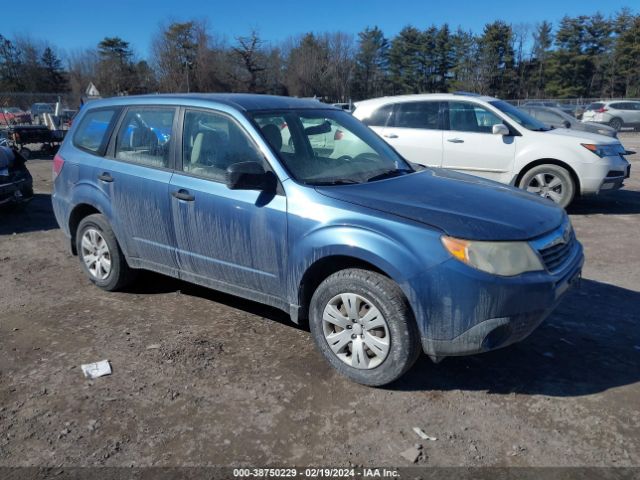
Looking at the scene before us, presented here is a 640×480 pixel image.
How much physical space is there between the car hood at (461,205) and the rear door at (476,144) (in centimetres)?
463

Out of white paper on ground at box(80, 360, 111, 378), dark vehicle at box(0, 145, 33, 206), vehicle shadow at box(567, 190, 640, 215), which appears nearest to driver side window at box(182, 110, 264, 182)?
white paper on ground at box(80, 360, 111, 378)

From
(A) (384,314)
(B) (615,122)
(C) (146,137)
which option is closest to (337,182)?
(A) (384,314)

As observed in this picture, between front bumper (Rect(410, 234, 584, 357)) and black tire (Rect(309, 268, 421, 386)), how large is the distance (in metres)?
0.10

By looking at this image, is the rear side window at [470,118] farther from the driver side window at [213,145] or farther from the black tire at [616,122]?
the black tire at [616,122]

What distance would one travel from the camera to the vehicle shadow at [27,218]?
7755 mm

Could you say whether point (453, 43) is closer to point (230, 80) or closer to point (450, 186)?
point (230, 80)

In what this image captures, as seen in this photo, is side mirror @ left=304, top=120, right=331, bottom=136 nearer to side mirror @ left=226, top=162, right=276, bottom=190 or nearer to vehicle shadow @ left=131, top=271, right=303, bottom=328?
side mirror @ left=226, top=162, right=276, bottom=190

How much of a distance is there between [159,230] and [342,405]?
6.91 feet

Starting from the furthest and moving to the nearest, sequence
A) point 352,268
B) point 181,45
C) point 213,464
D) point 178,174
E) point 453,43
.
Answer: point 453,43 → point 181,45 → point 178,174 → point 352,268 → point 213,464

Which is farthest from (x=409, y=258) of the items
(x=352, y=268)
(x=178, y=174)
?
(x=178, y=174)

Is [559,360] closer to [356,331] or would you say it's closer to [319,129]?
[356,331]

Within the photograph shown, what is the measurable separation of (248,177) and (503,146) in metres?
5.96

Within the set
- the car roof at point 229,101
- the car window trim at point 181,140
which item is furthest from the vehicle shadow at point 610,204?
the car window trim at point 181,140

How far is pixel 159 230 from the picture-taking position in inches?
169
